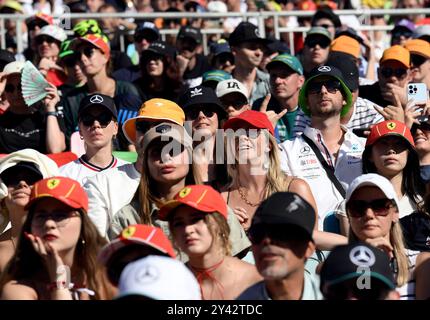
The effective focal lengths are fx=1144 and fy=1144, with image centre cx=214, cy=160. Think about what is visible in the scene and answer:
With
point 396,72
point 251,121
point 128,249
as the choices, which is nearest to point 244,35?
point 396,72

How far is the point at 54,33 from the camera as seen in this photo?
13281 millimetres

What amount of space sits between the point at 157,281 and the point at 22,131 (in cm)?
591

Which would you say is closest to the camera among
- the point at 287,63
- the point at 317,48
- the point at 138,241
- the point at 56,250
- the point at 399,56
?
the point at 138,241

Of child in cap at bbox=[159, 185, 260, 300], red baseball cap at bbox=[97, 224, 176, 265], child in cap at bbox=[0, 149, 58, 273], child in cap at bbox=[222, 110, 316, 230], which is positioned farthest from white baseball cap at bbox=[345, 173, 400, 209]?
child in cap at bbox=[0, 149, 58, 273]

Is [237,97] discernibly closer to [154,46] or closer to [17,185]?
[154,46]

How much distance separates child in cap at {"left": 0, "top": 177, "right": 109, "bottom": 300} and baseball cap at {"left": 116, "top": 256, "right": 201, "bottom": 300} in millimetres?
1296

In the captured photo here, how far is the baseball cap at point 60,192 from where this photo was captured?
7.05 meters

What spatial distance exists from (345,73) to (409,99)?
67cm

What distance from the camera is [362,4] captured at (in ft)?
A: 58.1

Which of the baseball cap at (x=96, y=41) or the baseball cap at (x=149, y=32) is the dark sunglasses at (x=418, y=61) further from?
the baseball cap at (x=96, y=41)

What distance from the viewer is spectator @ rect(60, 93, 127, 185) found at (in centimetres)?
952

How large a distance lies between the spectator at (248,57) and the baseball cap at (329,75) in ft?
6.89

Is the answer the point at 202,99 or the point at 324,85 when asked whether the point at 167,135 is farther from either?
the point at 324,85
